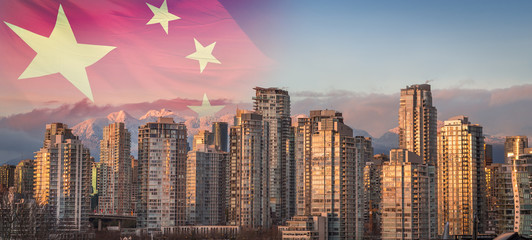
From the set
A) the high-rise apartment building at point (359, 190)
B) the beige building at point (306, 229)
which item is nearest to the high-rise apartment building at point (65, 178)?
the beige building at point (306, 229)

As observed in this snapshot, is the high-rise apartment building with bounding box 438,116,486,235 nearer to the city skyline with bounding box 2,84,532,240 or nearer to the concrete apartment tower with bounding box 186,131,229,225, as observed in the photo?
the city skyline with bounding box 2,84,532,240

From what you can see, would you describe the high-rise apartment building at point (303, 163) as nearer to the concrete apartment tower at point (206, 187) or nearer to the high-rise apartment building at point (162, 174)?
the concrete apartment tower at point (206, 187)

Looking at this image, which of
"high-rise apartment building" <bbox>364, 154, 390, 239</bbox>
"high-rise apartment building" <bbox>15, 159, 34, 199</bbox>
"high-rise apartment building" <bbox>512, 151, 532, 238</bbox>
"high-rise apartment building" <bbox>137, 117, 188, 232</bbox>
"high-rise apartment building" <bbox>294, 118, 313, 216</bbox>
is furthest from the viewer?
"high-rise apartment building" <bbox>15, 159, 34, 199</bbox>

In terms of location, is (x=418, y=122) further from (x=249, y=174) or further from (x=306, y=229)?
(x=306, y=229)

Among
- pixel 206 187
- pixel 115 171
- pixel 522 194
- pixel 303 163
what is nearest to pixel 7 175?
pixel 115 171

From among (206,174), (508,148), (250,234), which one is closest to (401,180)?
(250,234)

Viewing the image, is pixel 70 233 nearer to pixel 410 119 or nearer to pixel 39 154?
pixel 39 154

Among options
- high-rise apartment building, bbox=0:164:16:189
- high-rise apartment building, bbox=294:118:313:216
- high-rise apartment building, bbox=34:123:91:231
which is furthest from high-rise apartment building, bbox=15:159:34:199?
high-rise apartment building, bbox=294:118:313:216
